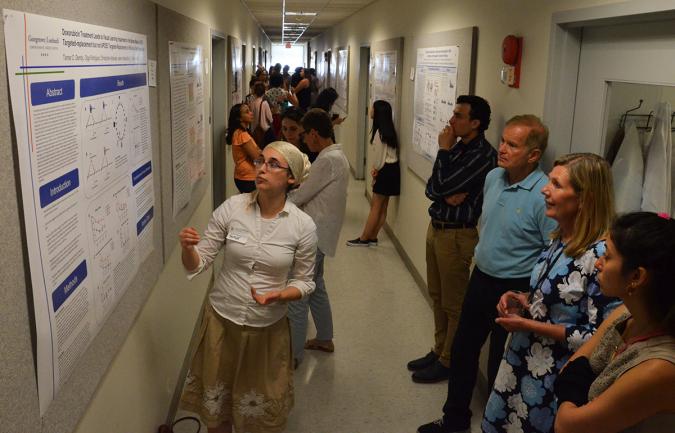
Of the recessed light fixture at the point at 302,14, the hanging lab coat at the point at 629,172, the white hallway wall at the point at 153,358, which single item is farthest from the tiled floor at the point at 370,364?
the recessed light fixture at the point at 302,14

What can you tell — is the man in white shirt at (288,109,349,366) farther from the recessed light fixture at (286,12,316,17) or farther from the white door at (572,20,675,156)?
the recessed light fixture at (286,12,316,17)

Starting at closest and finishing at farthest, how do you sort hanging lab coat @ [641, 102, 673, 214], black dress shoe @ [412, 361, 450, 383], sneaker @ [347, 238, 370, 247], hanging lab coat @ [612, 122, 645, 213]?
1. hanging lab coat @ [641, 102, 673, 214]
2. hanging lab coat @ [612, 122, 645, 213]
3. black dress shoe @ [412, 361, 450, 383]
4. sneaker @ [347, 238, 370, 247]

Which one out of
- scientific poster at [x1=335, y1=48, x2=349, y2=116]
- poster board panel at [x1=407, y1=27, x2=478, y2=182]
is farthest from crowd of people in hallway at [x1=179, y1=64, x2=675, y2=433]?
scientific poster at [x1=335, y1=48, x2=349, y2=116]

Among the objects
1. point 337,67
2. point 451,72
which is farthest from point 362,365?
point 337,67

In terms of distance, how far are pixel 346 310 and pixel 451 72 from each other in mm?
1878

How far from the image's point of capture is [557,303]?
1.83 m

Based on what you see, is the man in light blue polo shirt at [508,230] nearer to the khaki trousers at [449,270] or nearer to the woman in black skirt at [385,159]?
the khaki trousers at [449,270]

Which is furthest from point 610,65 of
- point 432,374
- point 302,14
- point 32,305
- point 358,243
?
point 302,14

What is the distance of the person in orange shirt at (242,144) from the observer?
4.97 meters

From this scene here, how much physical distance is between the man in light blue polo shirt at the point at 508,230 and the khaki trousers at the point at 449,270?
482mm

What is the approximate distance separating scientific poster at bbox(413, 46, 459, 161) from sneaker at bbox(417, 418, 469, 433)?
6.52ft

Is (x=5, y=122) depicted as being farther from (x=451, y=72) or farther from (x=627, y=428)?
(x=451, y=72)

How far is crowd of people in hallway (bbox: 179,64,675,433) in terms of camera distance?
127cm

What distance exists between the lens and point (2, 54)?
1.06 meters
